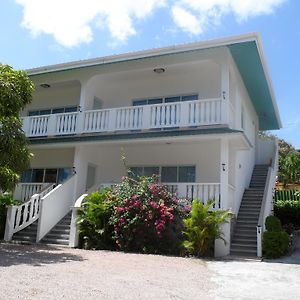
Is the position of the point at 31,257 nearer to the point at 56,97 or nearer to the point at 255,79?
the point at 56,97

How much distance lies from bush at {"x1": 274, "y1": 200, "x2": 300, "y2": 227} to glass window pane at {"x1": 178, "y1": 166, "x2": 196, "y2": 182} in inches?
280

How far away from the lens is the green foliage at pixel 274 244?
494 inches

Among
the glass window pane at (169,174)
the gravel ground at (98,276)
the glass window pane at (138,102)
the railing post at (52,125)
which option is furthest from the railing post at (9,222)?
the glass window pane at (138,102)

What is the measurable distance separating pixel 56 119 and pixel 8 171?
606 centimetres

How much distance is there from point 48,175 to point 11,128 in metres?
7.95

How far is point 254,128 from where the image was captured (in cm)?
2298

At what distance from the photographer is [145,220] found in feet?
41.4

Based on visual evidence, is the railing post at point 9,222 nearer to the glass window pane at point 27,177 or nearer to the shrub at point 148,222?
the shrub at point 148,222

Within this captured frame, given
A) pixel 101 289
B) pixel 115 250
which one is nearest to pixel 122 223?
pixel 115 250

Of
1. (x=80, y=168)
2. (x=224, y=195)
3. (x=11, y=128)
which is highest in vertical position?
(x=11, y=128)

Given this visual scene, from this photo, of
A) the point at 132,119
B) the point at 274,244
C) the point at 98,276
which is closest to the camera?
the point at 98,276

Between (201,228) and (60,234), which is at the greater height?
(201,228)

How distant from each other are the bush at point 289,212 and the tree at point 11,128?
47.9 feet

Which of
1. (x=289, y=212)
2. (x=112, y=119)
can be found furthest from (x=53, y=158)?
(x=289, y=212)
